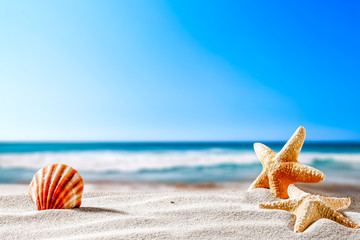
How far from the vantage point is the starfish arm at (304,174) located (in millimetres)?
2490

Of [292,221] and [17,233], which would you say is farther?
[292,221]

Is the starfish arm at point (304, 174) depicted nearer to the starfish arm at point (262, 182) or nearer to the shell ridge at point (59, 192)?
the starfish arm at point (262, 182)

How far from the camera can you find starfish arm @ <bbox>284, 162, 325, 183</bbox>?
2.49 metres

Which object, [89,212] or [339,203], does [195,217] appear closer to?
[89,212]

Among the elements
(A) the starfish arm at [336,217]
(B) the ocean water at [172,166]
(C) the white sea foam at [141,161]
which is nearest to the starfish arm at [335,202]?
(A) the starfish arm at [336,217]

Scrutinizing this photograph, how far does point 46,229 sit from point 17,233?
0.17 meters

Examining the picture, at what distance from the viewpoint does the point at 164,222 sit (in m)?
1.95

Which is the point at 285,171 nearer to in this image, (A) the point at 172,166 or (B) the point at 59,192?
(B) the point at 59,192

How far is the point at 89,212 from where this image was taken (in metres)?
2.18

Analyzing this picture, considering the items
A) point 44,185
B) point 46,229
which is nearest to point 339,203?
point 46,229

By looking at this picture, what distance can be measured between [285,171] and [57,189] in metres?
2.01

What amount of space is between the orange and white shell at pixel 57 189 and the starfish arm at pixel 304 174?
6.27 ft

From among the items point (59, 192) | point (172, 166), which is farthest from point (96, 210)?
point (172, 166)

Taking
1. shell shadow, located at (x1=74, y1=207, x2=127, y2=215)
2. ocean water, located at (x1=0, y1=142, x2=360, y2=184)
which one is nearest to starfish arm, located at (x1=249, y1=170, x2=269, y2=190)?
shell shadow, located at (x1=74, y1=207, x2=127, y2=215)
